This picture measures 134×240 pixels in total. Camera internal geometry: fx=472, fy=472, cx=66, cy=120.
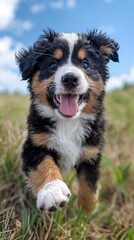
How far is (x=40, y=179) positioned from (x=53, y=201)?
57 centimetres

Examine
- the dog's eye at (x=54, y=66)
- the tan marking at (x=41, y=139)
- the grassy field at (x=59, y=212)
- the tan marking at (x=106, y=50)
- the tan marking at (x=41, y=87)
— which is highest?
the tan marking at (x=106, y=50)

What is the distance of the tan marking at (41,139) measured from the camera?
4668 millimetres

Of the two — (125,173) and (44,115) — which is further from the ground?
(44,115)

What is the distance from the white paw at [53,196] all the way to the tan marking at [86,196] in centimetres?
103

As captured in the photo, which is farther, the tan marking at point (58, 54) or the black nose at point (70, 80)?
the tan marking at point (58, 54)

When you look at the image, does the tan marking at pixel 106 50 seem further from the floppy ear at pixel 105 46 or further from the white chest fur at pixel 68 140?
the white chest fur at pixel 68 140

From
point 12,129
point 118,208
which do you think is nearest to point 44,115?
point 12,129

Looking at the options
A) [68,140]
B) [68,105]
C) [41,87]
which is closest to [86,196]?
[68,140]

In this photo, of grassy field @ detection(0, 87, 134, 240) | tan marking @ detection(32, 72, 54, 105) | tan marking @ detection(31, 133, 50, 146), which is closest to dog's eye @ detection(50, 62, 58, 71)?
tan marking @ detection(32, 72, 54, 105)

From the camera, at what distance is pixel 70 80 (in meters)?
4.35

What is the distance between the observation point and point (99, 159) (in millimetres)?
5051

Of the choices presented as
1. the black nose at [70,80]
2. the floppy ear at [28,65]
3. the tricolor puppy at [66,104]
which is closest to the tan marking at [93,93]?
the tricolor puppy at [66,104]

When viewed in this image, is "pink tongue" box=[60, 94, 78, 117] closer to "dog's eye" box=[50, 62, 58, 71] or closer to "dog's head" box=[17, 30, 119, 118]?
"dog's head" box=[17, 30, 119, 118]

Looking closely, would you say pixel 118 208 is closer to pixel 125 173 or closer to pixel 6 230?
pixel 125 173
